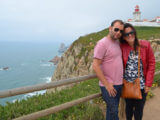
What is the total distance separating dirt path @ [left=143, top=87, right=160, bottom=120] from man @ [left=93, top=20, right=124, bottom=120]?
7.84ft

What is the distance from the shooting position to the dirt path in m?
4.58

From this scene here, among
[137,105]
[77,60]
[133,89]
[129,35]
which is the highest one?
[129,35]

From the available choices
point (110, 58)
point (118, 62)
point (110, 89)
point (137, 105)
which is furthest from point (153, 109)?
point (110, 58)

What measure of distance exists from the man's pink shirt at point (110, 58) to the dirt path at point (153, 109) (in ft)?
8.38

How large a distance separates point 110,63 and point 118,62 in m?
0.15

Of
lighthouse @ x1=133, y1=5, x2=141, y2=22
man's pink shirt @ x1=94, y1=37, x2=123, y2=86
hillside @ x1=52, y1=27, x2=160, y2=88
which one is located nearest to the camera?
man's pink shirt @ x1=94, y1=37, x2=123, y2=86

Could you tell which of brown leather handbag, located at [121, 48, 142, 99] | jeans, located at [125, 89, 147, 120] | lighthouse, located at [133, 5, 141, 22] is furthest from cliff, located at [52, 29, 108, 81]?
lighthouse, located at [133, 5, 141, 22]

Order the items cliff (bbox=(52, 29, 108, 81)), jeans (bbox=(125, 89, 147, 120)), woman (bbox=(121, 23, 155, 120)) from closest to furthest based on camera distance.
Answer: woman (bbox=(121, 23, 155, 120)) < jeans (bbox=(125, 89, 147, 120)) < cliff (bbox=(52, 29, 108, 81))

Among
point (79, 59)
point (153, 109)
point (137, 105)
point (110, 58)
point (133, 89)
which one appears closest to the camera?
point (110, 58)

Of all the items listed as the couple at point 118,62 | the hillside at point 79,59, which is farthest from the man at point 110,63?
the hillside at point 79,59

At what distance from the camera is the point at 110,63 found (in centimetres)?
266

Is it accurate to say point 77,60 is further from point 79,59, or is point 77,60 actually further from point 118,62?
point 118,62

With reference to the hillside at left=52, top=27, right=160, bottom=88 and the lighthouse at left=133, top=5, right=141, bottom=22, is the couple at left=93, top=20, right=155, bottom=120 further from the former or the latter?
the lighthouse at left=133, top=5, right=141, bottom=22

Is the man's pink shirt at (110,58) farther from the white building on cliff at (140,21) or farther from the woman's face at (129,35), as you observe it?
the white building on cliff at (140,21)
